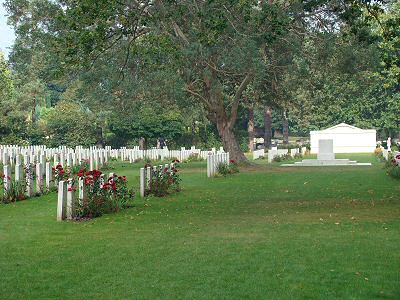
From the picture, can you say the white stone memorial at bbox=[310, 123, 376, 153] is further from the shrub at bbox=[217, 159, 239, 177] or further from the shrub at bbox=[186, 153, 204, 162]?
the shrub at bbox=[217, 159, 239, 177]

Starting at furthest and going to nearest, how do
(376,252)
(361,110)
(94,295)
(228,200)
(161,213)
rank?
(361,110), (228,200), (161,213), (376,252), (94,295)

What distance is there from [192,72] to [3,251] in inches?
1203

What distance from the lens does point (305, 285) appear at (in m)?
8.95

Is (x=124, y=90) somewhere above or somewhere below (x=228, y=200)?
above

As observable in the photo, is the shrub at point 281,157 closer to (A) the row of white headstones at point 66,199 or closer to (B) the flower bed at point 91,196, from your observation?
(B) the flower bed at point 91,196

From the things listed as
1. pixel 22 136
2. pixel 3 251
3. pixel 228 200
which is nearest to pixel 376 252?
pixel 3 251

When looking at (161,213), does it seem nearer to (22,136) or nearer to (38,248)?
(38,248)

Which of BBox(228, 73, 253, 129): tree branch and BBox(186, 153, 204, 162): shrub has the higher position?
BBox(228, 73, 253, 129): tree branch

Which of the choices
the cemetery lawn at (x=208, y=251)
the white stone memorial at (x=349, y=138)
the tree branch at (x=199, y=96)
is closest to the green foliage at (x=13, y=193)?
the cemetery lawn at (x=208, y=251)

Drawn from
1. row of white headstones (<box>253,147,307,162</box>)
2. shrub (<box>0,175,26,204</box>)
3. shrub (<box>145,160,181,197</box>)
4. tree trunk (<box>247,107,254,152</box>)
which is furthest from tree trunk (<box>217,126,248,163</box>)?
tree trunk (<box>247,107,254,152</box>)

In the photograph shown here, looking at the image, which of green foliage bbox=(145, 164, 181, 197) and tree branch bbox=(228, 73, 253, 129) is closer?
green foliage bbox=(145, 164, 181, 197)

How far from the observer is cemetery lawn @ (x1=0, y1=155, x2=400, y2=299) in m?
8.88

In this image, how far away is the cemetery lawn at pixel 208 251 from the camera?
8875 mm

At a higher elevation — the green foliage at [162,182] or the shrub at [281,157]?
the shrub at [281,157]
